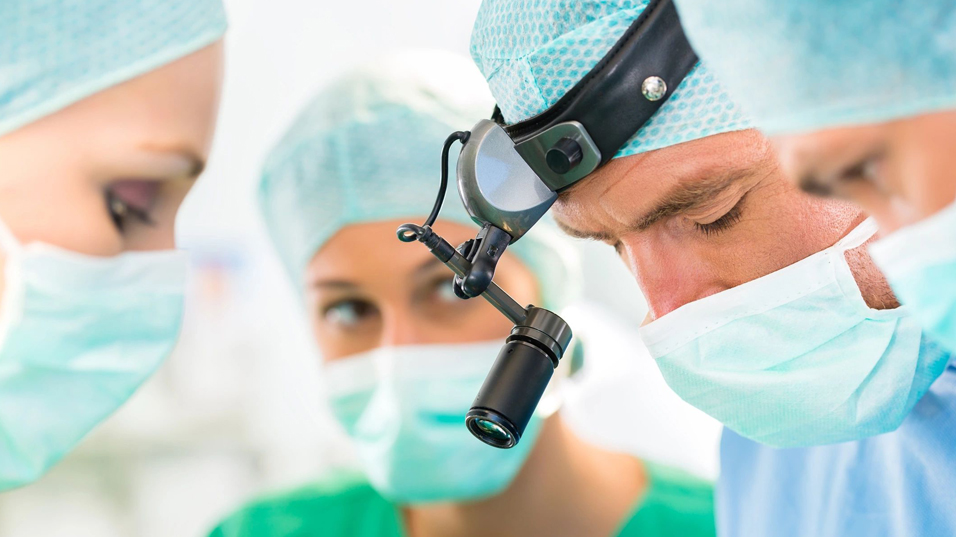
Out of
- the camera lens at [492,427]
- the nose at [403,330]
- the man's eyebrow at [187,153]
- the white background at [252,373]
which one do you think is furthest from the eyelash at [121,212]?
the white background at [252,373]

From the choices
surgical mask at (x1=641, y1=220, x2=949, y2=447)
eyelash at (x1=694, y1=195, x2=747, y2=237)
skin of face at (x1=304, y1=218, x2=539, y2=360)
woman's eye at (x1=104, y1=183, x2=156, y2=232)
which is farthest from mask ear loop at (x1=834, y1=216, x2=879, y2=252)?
woman's eye at (x1=104, y1=183, x2=156, y2=232)

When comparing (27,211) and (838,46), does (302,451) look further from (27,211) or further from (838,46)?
(838,46)

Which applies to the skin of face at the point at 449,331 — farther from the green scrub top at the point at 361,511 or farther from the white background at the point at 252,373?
the white background at the point at 252,373

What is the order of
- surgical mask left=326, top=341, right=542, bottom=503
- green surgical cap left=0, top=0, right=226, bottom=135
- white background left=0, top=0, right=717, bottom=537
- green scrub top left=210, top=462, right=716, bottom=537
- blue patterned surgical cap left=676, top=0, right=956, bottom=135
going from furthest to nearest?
1. white background left=0, top=0, right=717, bottom=537
2. green scrub top left=210, top=462, right=716, bottom=537
3. surgical mask left=326, top=341, right=542, bottom=503
4. green surgical cap left=0, top=0, right=226, bottom=135
5. blue patterned surgical cap left=676, top=0, right=956, bottom=135

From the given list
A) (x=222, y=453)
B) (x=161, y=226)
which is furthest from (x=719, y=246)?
(x=222, y=453)

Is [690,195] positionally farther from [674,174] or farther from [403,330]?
[403,330]

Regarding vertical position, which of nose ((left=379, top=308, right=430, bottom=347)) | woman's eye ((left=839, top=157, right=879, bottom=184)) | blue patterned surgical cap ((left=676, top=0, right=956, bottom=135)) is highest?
blue patterned surgical cap ((left=676, top=0, right=956, bottom=135))

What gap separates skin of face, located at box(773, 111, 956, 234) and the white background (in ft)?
5.98

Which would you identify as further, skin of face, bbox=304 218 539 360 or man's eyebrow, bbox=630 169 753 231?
skin of face, bbox=304 218 539 360

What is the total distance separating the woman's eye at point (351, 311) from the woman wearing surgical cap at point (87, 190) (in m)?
0.38

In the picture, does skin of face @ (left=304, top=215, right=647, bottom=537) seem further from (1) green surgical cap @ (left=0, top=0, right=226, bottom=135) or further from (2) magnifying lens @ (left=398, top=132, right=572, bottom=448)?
(2) magnifying lens @ (left=398, top=132, right=572, bottom=448)

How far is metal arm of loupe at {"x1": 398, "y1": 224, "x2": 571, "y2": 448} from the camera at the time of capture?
2.79 feet

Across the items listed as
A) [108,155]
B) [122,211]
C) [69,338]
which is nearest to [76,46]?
[108,155]

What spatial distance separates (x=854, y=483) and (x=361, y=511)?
124cm
